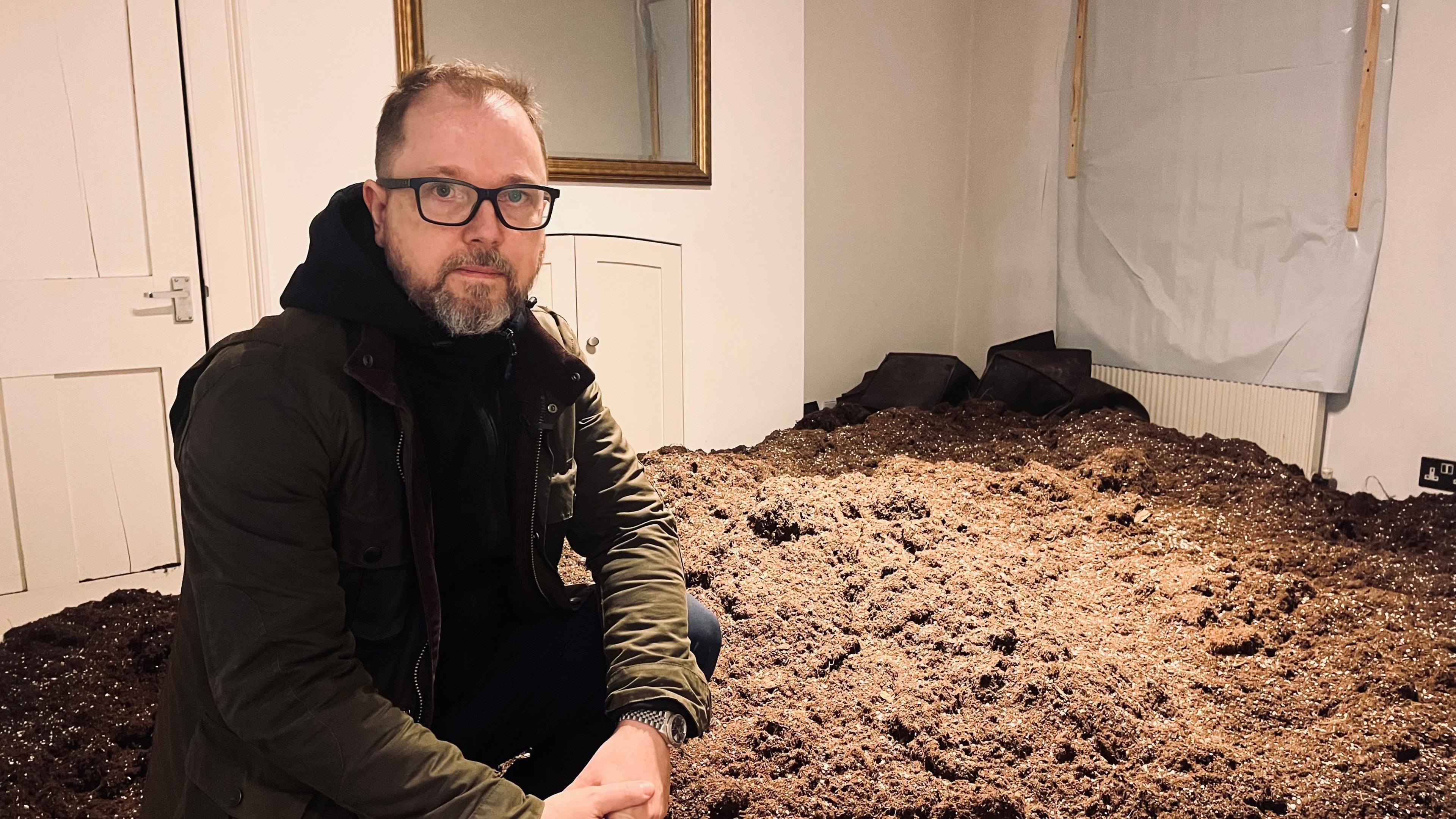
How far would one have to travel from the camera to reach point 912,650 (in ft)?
7.52

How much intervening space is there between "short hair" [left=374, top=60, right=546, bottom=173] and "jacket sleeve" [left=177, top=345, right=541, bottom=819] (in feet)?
1.29

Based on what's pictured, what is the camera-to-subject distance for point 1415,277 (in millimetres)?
3533

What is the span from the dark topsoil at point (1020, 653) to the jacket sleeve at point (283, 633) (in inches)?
27.9

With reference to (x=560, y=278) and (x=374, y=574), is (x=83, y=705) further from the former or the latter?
(x=560, y=278)

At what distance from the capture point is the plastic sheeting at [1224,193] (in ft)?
12.1

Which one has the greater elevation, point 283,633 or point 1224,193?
point 1224,193

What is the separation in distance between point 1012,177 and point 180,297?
3984mm

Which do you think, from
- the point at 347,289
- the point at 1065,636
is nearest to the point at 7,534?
the point at 347,289

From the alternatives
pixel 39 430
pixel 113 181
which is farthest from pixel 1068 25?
pixel 39 430

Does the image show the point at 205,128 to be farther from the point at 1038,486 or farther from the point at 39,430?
the point at 1038,486

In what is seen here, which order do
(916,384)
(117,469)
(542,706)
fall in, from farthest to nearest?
(916,384)
(117,469)
(542,706)

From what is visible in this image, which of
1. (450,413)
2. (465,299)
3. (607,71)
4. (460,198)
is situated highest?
(607,71)

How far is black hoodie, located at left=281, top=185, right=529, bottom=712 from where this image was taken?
4.24 feet

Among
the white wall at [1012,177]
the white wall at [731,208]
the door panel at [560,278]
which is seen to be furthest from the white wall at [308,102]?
the white wall at [1012,177]
